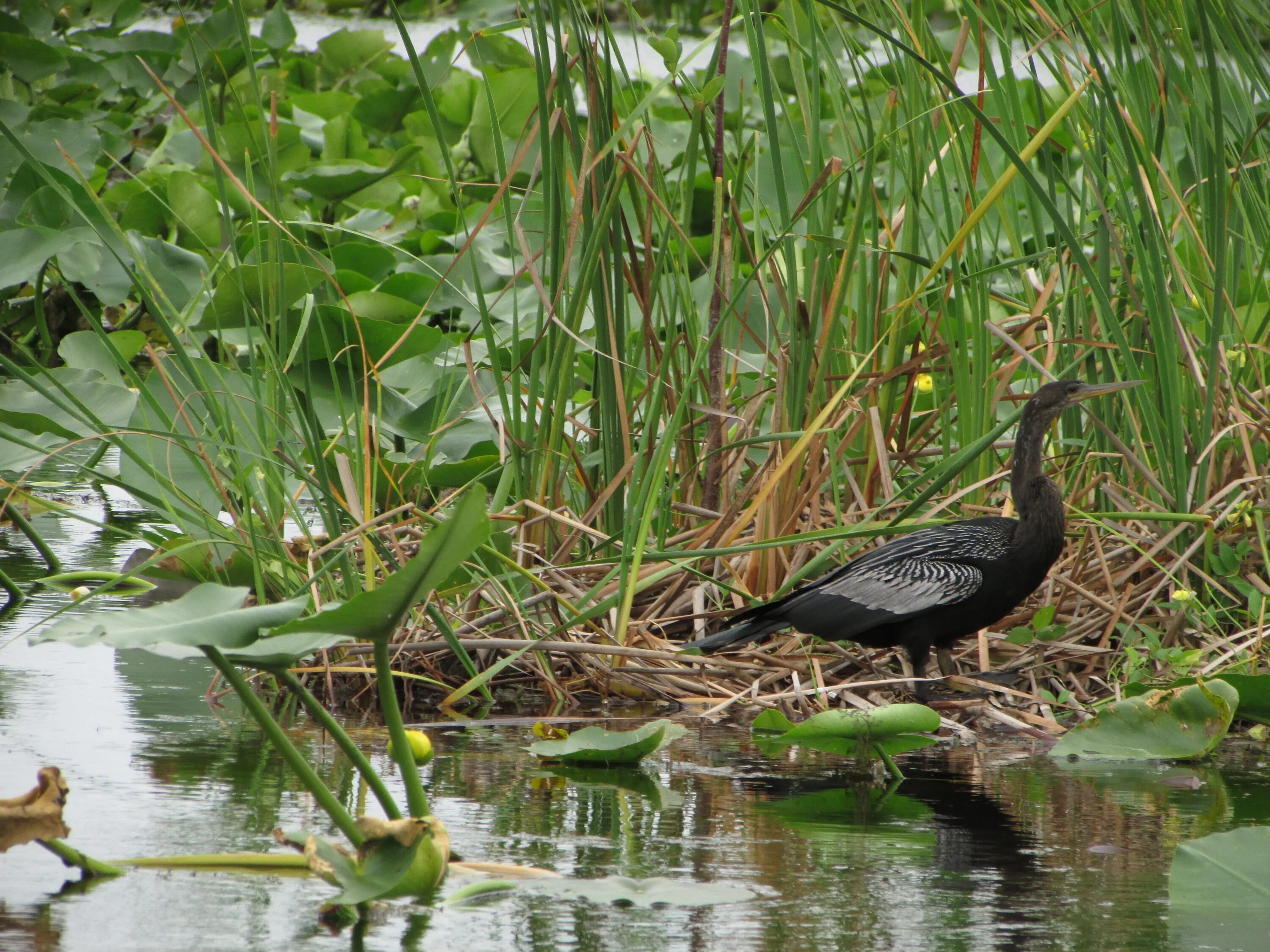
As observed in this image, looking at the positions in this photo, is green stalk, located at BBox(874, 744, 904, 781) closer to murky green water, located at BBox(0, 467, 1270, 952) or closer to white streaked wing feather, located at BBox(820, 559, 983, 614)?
murky green water, located at BBox(0, 467, 1270, 952)

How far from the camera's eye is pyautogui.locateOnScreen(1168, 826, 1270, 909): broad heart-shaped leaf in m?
1.84

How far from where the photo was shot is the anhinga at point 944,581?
3100 mm

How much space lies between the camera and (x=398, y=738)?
1742 mm

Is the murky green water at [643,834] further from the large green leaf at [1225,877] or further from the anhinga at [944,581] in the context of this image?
the anhinga at [944,581]

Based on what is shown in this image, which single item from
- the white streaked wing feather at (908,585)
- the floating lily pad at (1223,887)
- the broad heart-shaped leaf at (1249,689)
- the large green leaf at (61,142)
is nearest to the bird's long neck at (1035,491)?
the white streaked wing feather at (908,585)

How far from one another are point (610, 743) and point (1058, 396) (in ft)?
4.84

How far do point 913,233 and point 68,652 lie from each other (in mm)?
2196

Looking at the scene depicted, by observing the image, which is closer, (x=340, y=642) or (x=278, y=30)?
(x=340, y=642)

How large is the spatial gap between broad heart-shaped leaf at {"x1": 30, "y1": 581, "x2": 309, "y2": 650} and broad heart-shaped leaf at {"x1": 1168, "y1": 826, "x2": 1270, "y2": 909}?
3.77ft

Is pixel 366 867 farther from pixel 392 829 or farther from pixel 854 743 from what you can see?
pixel 854 743

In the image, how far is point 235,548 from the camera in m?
3.47

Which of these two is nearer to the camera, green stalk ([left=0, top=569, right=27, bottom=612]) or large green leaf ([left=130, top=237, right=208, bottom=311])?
green stalk ([left=0, top=569, right=27, bottom=612])

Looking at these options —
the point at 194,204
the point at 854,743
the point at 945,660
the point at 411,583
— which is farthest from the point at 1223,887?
the point at 194,204

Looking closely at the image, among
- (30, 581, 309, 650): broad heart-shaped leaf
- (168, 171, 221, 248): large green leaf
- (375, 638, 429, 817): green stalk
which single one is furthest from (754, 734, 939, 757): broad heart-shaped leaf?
(168, 171, 221, 248): large green leaf
